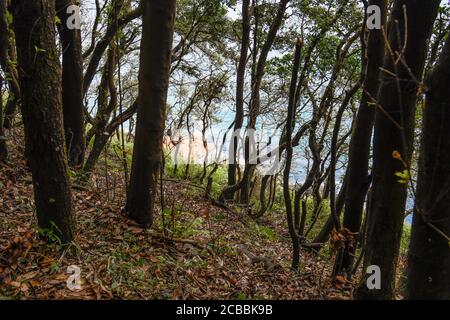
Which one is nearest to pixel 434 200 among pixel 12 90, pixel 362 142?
pixel 362 142

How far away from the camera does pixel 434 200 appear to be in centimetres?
228

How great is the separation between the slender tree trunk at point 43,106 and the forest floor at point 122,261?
0.36 meters

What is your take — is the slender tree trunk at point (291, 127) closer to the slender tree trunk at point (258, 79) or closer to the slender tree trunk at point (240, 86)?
the slender tree trunk at point (258, 79)

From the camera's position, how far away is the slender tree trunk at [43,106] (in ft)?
9.80

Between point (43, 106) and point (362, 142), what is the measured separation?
133 inches

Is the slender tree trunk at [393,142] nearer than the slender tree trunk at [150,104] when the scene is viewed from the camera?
Yes

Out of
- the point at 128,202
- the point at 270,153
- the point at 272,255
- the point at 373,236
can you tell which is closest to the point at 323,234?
the point at 272,255

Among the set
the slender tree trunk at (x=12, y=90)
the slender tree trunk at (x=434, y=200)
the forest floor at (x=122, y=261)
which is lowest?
the forest floor at (x=122, y=261)

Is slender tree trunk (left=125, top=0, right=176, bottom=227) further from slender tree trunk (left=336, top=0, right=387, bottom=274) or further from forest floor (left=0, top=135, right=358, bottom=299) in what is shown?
slender tree trunk (left=336, top=0, right=387, bottom=274)

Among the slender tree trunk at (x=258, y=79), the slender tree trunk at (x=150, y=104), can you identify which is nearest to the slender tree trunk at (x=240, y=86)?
the slender tree trunk at (x=258, y=79)

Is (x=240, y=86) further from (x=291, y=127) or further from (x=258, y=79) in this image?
(x=291, y=127)

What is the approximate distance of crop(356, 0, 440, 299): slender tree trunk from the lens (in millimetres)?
2787
